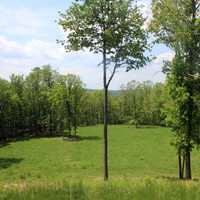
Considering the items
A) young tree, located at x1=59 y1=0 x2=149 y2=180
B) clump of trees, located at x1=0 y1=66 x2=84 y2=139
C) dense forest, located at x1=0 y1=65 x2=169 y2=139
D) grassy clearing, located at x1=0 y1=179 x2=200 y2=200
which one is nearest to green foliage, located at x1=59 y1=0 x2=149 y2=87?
young tree, located at x1=59 y1=0 x2=149 y2=180

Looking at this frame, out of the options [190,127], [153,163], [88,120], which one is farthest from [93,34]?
[88,120]

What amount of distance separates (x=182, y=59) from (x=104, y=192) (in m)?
14.0

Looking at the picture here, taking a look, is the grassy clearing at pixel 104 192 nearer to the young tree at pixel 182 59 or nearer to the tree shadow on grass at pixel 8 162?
the young tree at pixel 182 59

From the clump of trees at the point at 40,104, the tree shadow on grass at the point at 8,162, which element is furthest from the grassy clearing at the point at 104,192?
the clump of trees at the point at 40,104

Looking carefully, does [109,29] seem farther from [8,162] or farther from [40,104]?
[40,104]

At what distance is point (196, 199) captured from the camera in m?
8.70

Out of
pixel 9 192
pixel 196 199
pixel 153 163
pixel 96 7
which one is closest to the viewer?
pixel 196 199

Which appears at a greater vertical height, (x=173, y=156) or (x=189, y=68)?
(x=189, y=68)

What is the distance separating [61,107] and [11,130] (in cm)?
1531

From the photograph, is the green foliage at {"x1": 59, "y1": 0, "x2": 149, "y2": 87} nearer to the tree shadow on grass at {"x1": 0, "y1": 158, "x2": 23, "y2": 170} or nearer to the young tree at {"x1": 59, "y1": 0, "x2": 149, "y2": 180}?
the young tree at {"x1": 59, "y1": 0, "x2": 149, "y2": 180}

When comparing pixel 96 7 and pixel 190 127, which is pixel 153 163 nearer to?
pixel 190 127

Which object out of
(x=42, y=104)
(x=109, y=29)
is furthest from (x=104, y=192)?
(x=42, y=104)

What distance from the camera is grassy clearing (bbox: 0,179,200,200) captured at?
8.88m

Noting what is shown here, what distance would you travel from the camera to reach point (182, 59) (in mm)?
21656
